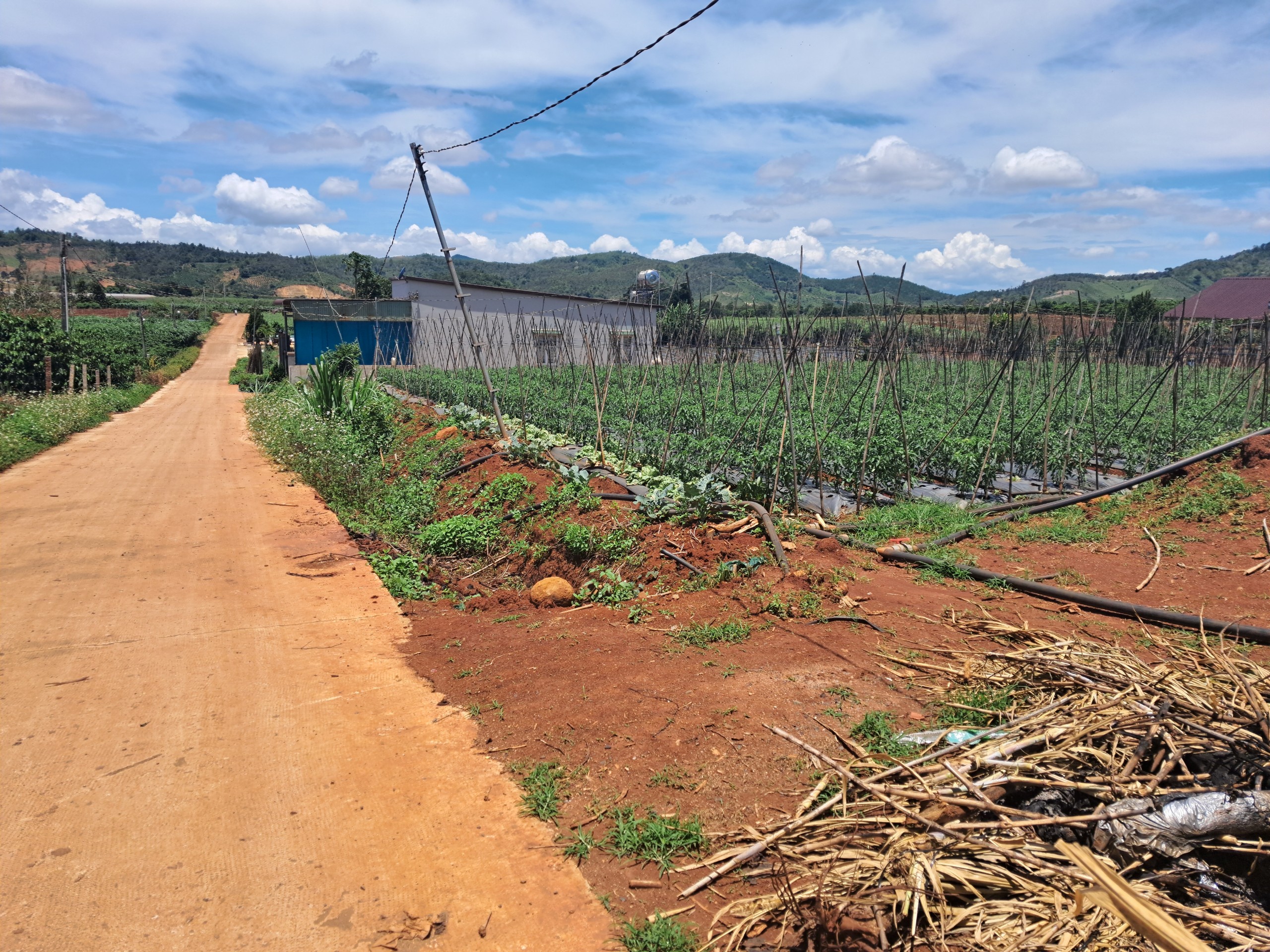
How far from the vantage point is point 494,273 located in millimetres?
73938

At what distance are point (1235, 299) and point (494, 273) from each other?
5986 cm

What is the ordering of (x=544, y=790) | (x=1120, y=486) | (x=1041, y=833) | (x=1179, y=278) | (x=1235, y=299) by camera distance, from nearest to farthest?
(x=1041, y=833)
(x=544, y=790)
(x=1120, y=486)
(x=1235, y=299)
(x=1179, y=278)

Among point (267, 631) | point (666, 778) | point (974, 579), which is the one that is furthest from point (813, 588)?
point (267, 631)

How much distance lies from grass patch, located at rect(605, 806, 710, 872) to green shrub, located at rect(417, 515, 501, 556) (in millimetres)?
4573

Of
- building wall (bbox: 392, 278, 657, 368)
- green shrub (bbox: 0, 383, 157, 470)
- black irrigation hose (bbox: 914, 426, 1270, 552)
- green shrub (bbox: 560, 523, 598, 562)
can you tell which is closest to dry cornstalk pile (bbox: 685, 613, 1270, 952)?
green shrub (bbox: 560, 523, 598, 562)

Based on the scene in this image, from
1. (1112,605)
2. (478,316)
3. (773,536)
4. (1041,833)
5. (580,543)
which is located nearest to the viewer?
(1041,833)

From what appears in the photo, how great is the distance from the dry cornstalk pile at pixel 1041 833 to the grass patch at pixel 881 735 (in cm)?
19

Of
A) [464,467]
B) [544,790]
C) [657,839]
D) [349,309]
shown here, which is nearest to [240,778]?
[544,790]

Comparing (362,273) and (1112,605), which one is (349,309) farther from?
(1112,605)

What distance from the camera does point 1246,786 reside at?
90.7 inches

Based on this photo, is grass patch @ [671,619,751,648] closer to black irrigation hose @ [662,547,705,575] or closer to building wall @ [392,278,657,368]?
black irrigation hose @ [662,547,705,575]

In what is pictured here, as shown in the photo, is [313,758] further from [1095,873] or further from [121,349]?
[121,349]

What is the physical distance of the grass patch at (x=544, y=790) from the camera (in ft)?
9.62

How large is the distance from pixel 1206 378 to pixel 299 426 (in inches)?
705
